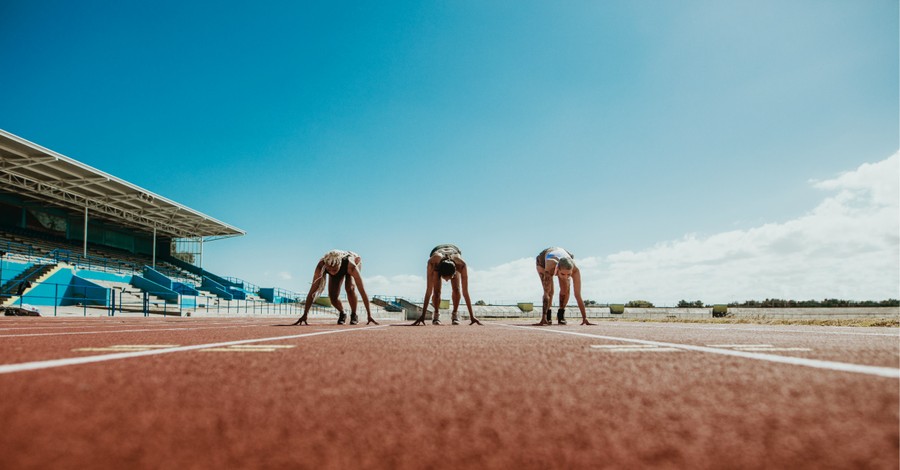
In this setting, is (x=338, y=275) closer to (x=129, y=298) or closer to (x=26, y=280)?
(x=26, y=280)

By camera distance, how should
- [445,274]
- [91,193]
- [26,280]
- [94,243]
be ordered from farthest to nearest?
[94,243] → [91,193] → [26,280] → [445,274]

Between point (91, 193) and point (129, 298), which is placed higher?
point (91, 193)

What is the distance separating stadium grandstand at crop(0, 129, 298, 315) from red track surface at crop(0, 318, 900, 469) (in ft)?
64.5

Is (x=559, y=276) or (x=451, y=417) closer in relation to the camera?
(x=451, y=417)

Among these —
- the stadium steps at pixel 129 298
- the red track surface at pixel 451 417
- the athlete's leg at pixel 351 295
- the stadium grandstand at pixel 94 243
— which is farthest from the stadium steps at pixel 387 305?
the red track surface at pixel 451 417

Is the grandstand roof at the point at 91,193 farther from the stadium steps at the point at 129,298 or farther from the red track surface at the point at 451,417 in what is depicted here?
the red track surface at the point at 451,417

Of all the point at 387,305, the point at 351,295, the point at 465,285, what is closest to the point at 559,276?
the point at 465,285

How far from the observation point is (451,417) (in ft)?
3.34

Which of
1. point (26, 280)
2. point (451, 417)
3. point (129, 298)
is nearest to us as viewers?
point (451, 417)

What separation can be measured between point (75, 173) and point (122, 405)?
103ft

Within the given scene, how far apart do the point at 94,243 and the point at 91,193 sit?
7079 millimetres

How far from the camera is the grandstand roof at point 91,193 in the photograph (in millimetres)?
22703

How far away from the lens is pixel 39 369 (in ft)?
5.62

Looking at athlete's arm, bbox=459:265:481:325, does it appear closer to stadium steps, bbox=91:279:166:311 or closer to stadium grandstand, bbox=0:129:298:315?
stadium grandstand, bbox=0:129:298:315
